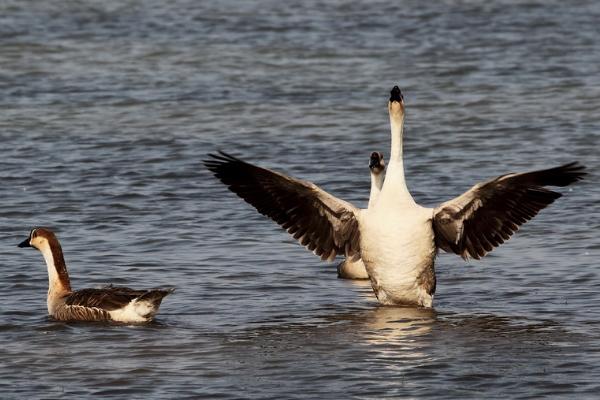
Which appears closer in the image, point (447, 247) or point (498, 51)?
point (447, 247)

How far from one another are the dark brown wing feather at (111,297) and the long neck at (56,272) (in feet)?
1.18

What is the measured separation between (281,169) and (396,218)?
21.5 ft

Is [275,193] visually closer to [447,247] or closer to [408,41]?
[447,247]

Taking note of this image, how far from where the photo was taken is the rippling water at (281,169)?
409 inches

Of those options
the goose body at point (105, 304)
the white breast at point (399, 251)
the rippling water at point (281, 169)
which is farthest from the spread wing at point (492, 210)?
the goose body at point (105, 304)

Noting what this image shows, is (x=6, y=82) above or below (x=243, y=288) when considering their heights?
above

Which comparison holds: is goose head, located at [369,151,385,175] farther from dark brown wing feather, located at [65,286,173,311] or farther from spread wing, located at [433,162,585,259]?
dark brown wing feather, located at [65,286,173,311]

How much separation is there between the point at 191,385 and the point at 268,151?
32.3ft

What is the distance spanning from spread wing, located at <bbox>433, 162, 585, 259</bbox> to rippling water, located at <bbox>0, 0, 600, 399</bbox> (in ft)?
1.87

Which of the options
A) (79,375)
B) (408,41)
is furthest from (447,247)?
(408,41)

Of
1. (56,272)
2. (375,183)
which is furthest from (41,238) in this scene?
(375,183)

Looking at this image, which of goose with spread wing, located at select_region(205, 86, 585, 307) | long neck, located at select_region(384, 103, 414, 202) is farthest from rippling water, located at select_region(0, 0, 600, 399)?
long neck, located at select_region(384, 103, 414, 202)

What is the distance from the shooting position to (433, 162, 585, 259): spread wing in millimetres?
11414

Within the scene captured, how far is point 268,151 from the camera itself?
19.5 meters
